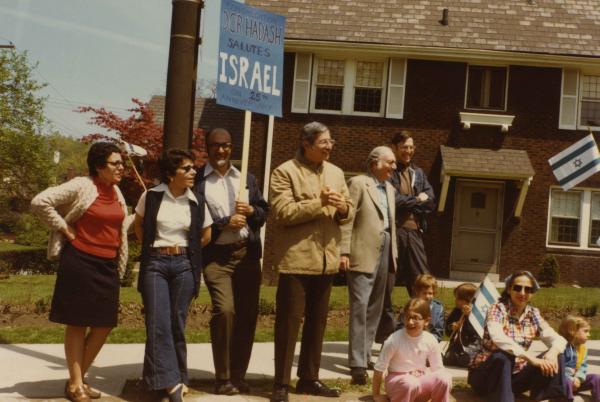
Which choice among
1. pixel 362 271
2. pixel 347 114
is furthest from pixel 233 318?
pixel 347 114

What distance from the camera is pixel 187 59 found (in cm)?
631

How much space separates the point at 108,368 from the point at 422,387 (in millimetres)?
2897

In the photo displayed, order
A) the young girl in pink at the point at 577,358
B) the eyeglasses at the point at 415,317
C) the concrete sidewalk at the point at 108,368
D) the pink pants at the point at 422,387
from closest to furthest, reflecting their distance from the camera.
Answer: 1. the pink pants at the point at 422,387
2. the eyeglasses at the point at 415,317
3. the concrete sidewalk at the point at 108,368
4. the young girl in pink at the point at 577,358

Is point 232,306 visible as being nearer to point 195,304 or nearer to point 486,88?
point 195,304

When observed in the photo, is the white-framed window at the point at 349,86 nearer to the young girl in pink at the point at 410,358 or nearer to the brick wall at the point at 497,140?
the brick wall at the point at 497,140

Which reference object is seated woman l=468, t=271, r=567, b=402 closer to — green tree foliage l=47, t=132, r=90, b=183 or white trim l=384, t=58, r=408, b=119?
Result: green tree foliage l=47, t=132, r=90, b=183

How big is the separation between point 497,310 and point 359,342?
122 cm

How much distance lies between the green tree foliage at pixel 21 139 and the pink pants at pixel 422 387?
3015 centimetres

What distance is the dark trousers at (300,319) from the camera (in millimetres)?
6017

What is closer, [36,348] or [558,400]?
[558,400]

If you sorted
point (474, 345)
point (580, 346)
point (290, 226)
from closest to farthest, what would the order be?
point (290, 226)
point (580, 346)
point (474, 345)

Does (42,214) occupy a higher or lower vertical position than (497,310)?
higher

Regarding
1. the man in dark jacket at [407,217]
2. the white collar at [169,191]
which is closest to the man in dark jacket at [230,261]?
the white collar at [169,191]

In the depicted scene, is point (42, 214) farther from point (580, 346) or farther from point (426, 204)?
point (580, 346)
